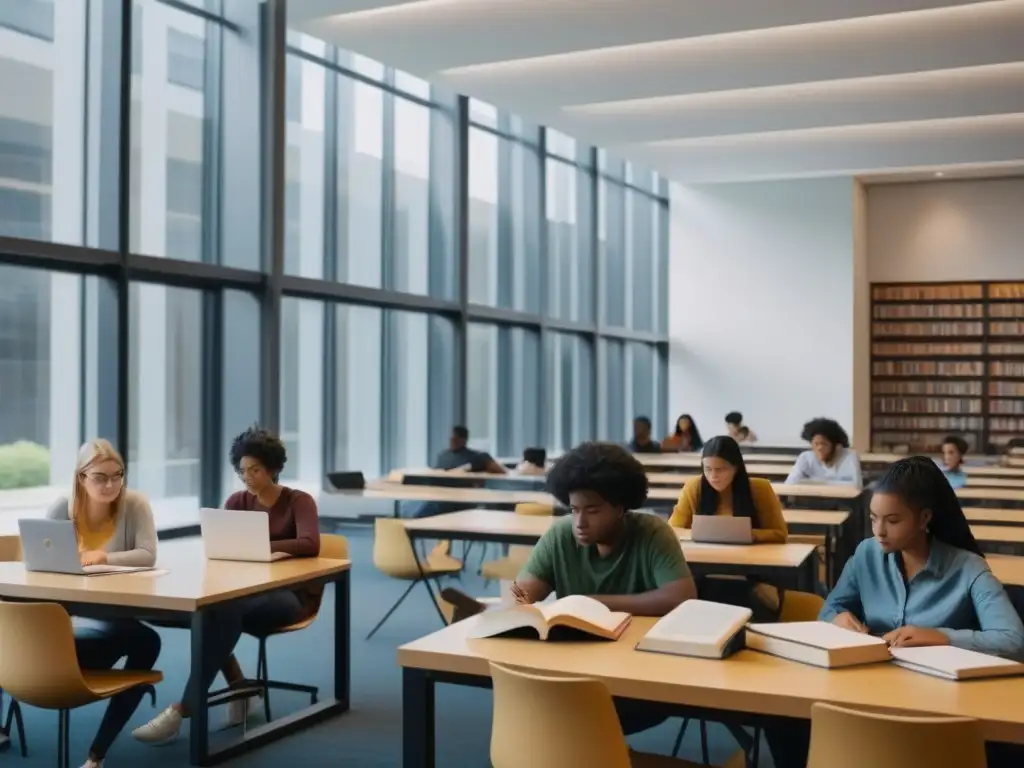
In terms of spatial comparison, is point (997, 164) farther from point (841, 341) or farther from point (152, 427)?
point (152, 427)

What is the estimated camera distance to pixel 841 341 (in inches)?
606

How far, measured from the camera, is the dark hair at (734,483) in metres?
4.79

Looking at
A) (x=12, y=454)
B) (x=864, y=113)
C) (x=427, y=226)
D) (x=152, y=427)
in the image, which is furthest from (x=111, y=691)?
(x=864, y=113)

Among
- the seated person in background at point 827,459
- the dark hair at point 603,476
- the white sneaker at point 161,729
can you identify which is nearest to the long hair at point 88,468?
the white sneaker at point 161,729

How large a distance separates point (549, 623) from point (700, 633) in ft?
1.11

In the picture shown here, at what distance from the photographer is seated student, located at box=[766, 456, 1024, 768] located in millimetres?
2566

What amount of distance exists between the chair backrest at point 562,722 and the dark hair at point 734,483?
2624mm

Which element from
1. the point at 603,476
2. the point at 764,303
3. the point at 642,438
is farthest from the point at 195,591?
the point at 764,303

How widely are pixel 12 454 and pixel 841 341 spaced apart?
11.2m

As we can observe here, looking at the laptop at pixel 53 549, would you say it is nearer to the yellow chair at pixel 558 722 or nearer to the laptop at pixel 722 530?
the yellow chair at pixel 558 722

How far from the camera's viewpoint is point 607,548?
10.2 feet

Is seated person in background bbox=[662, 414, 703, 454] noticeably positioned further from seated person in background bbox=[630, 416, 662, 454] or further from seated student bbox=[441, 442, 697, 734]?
seated student bbox=[441, 442, 697, 734]

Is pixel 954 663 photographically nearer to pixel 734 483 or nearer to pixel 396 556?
pixel 734 483

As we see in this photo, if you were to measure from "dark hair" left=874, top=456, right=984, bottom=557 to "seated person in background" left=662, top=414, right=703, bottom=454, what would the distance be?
9.36m
